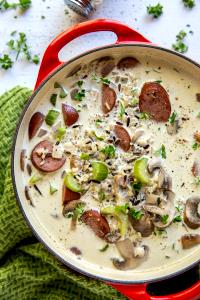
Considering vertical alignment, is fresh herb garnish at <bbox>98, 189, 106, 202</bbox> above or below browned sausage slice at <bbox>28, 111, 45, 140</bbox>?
below

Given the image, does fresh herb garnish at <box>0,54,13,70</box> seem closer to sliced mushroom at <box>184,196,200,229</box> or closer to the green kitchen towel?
the green kitchen towel

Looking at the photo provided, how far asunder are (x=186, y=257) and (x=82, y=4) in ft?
2.16

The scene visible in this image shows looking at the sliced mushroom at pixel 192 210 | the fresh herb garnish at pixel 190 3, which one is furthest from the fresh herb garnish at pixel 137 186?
the fresh herb garnish at pixel 190 3

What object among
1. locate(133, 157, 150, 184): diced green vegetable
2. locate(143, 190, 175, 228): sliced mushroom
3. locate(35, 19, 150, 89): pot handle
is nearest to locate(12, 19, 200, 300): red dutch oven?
locate(35, 19, 150, 89): pot handle

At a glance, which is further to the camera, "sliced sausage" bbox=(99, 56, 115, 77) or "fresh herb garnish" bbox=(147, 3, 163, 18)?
"fresh herb garnish" bbox=(147, 3, 163, 18)

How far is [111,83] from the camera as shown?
1.55 m

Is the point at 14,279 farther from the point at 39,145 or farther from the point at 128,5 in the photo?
the point at 128,5

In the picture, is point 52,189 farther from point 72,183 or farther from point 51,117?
point 51,117

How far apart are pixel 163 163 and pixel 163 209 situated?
102 millimetres

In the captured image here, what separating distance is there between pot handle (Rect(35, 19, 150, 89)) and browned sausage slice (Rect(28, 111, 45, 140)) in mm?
75

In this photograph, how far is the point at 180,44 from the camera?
5.66 ft

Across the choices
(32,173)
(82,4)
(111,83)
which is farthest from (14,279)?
(82,4)

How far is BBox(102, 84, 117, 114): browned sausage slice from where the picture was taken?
1.54 metres

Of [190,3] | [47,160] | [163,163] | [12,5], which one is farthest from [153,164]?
[12,5]
